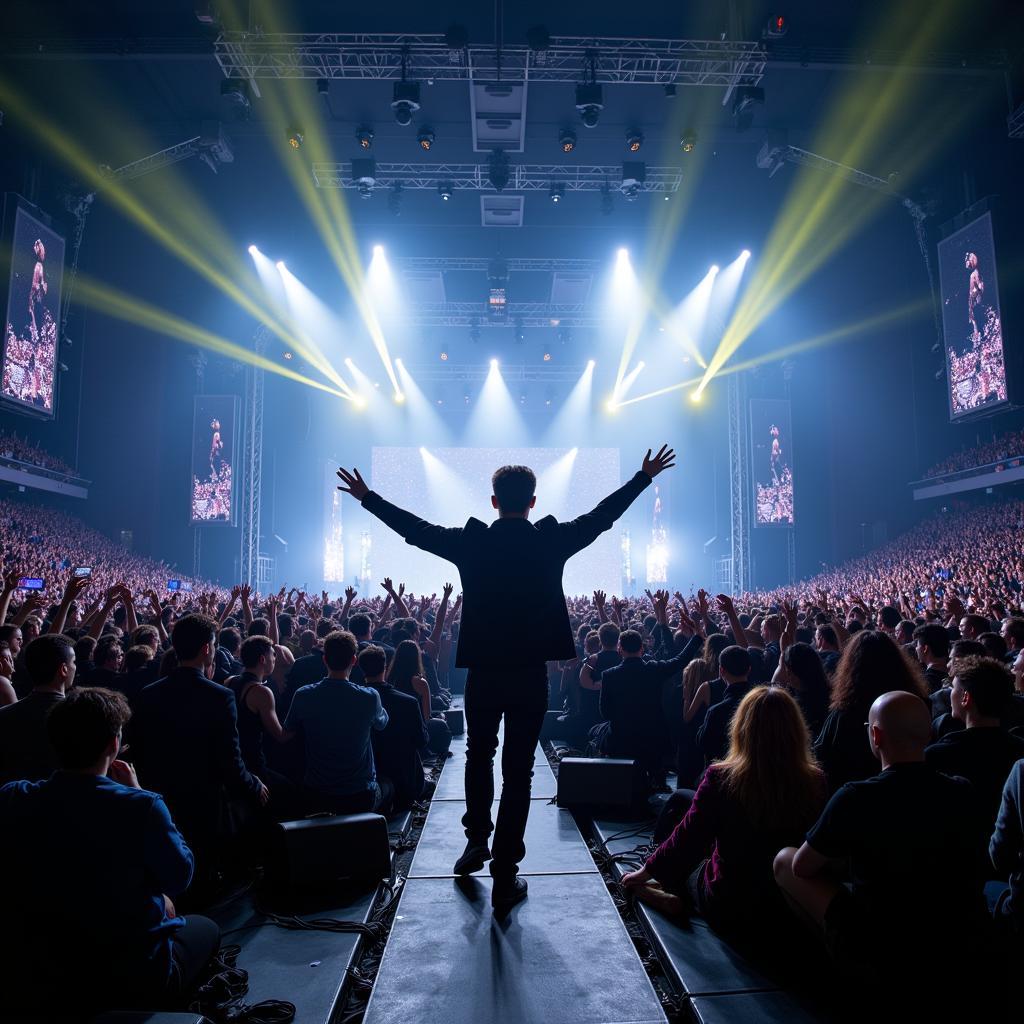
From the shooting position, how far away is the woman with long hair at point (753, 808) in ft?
9.70

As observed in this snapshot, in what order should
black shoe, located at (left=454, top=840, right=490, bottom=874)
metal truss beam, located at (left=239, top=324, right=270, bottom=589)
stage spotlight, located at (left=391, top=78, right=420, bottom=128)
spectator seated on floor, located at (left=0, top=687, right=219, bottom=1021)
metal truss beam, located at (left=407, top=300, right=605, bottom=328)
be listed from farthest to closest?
1. metal truss beam, located at (left=407, top=300, right=605, bottom=328)
2. metal truss beam, located at (left=239, top=324, right=270, bottom=589)
3. stage spotlight, located at (left=391, top=78, right=420, bottom=128)
4. black shoe, located at (left=454, top=840, right=490, bottom=874)
5. spectator seated on floor, located at (left=0, top=687, right=219, bottom=1021)

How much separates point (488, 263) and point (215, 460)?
372 inches

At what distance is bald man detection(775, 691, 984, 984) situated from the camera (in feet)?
7.66

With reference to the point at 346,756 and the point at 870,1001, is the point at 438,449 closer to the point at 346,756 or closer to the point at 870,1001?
the point at 346,756

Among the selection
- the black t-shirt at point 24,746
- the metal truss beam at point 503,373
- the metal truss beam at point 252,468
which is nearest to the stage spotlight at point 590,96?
the black t-shirt at point 24,746

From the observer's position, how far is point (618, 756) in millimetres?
5715

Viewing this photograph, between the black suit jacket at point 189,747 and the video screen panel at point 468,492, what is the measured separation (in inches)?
988

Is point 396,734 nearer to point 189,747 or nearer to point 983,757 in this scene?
point 189,747

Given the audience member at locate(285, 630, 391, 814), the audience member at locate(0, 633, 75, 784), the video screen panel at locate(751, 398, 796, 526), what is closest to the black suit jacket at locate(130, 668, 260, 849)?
the audience member at locate(0, 633, 75, 784)

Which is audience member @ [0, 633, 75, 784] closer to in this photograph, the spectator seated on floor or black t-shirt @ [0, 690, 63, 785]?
black t-shirt @ [0, 690, 63, 785]

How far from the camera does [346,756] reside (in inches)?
175

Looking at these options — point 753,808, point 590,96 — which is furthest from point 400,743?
point 590,96

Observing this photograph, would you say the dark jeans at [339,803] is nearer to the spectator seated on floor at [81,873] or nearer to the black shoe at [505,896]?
the black shoe at [505,896]

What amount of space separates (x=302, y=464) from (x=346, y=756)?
22877mm
